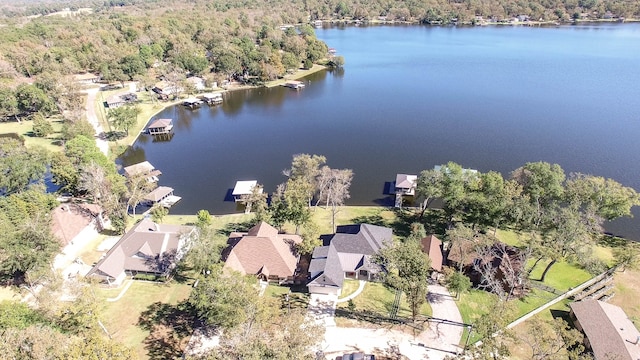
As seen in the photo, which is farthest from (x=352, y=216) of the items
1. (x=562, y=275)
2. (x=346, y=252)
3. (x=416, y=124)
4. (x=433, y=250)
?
(x=416, y=124)

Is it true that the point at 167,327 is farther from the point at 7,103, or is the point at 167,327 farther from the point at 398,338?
the point at 7,103

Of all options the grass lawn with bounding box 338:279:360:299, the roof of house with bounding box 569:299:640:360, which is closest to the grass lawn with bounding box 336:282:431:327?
the grass lawn with bounding box 338:279:360:299

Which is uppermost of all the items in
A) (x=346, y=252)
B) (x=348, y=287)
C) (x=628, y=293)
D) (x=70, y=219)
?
(x=70, y=219)

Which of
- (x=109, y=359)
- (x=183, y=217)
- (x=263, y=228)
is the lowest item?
(x=183, y=217)

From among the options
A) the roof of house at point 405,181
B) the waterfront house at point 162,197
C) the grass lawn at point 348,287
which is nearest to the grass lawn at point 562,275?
the grass lawn at point 348,287

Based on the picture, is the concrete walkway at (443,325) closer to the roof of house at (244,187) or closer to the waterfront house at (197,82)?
the roof of house at (244,187)

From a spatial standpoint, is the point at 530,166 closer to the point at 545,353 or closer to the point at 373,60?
the point at 545,353

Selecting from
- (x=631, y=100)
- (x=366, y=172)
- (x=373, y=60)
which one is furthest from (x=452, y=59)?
(x=366, y=172)

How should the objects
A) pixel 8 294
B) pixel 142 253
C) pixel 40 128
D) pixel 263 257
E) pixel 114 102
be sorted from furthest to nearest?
pixel 114 102, pixel 40 128, pixel 142 253, pixel 263 257, pixel 8 294
